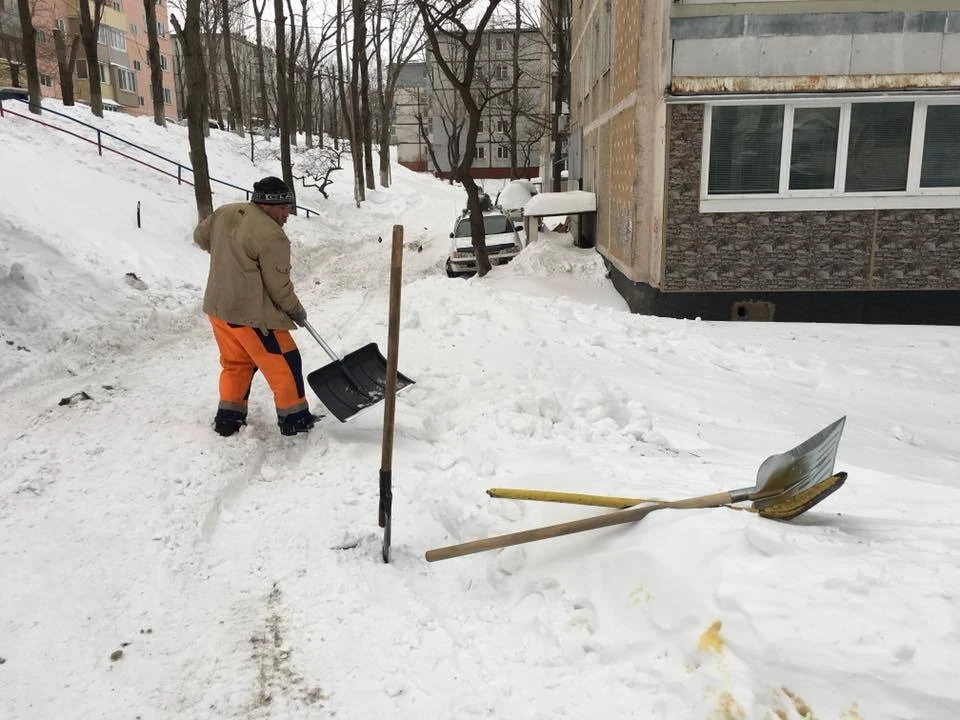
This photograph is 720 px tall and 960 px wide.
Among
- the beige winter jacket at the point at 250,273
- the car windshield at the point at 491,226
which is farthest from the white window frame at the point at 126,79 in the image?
the beige winter jacket at the point at 250,273

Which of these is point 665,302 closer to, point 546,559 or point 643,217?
point 643,217

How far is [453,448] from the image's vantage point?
491cm

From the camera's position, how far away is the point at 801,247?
34.0 ft

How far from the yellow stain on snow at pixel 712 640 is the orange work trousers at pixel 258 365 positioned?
3464 millimetres

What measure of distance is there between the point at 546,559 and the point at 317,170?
94.0ft

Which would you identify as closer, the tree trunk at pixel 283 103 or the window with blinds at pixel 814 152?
the window with blinds at pixel 814 152

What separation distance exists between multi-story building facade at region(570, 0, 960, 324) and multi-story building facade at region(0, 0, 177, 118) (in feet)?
137

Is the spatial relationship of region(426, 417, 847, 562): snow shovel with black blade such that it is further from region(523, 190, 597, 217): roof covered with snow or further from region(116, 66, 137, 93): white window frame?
region(116, 66, 137, 93): white window frame

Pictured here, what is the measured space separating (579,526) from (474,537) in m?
0.84

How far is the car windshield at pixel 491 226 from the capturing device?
1744 cm

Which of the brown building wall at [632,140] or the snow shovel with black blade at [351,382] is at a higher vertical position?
the brown building wall at [632,140]

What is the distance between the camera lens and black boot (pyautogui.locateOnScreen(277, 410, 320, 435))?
17.2 ft

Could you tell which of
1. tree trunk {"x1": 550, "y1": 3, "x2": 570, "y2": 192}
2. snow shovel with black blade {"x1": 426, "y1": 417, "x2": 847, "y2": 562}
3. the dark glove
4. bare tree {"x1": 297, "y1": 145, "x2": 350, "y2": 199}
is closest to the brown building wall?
the dark glove

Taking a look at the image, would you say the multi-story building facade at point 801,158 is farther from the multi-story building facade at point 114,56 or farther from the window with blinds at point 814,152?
the multi-story building facade at point 114,56
